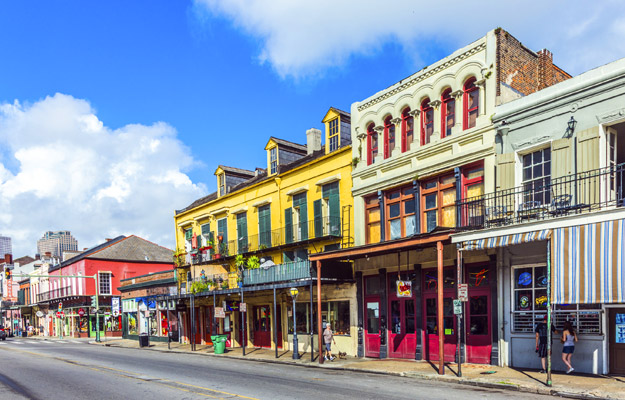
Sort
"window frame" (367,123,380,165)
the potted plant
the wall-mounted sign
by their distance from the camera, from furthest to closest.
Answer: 1. the potted plant
2. "window frame" (367,123,380,165)
3. the wall-mounted sign

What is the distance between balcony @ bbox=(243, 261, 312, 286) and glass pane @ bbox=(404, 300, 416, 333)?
13.6 feet

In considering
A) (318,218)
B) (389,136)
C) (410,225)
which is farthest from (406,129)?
(318,218)

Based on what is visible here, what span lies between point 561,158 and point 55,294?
57350mm

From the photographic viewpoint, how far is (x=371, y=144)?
22.4m

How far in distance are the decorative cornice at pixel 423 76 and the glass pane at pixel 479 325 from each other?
8804 millimetres

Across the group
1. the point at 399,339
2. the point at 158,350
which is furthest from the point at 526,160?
the point at 158,350

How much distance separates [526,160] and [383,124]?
22.2 feet

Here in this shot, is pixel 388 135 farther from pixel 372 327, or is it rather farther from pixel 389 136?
pixel 372 327

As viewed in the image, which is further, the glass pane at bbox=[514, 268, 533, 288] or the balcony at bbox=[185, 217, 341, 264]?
the balcony at bbox=[185, 217, 341, 264]

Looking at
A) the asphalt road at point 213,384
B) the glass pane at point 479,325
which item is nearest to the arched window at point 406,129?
the glass pane at point 479,325

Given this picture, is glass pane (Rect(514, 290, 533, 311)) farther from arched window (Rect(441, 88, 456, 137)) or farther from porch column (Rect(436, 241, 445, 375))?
arched window (Rect(441, 88, 456, 137))

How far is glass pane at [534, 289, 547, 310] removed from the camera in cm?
1524

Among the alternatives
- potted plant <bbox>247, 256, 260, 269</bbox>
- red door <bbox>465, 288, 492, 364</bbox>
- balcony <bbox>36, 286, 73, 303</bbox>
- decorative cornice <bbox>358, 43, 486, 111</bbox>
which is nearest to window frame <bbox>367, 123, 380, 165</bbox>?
decorative cornice <bbox>358, 43, 486, 111</bbox>

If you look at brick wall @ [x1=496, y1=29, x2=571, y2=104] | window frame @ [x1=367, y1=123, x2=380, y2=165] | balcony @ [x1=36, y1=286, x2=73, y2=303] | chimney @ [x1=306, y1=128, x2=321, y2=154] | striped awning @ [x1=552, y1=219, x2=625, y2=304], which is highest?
brick wall @ [x1=496, y1=29, x2=571, y2=104]
